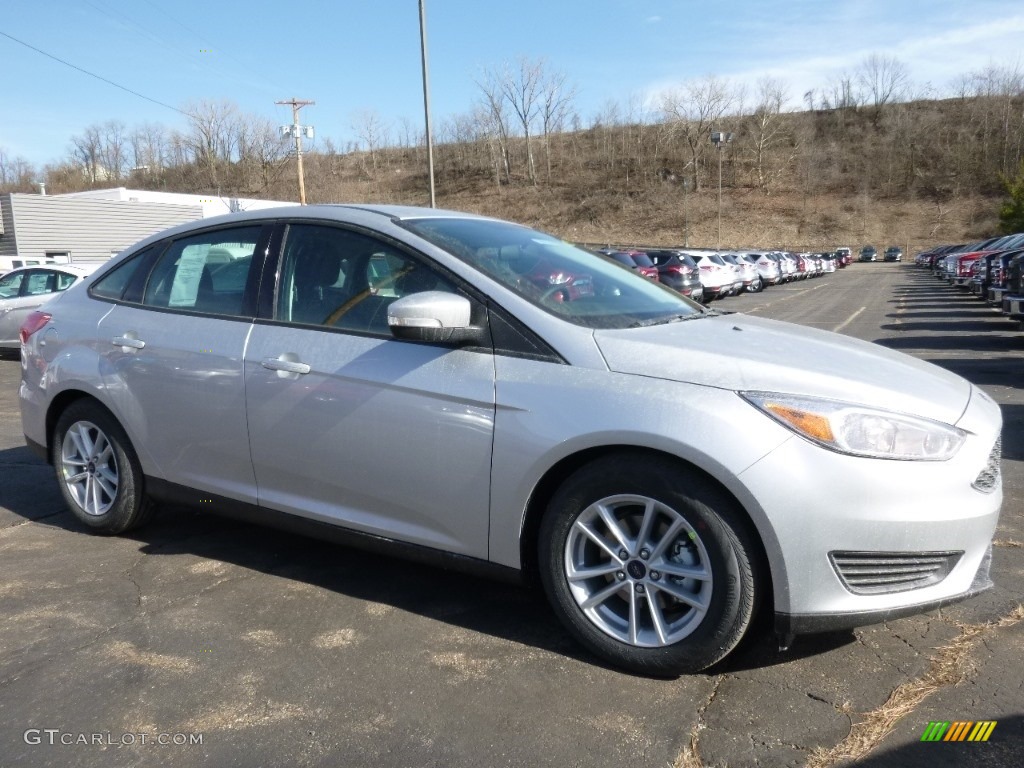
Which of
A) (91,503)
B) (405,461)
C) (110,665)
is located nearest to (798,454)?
(405,461)

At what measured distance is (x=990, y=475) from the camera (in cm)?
295

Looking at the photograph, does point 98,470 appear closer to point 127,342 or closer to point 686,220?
point 127,342

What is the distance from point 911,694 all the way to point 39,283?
1403 centimetres

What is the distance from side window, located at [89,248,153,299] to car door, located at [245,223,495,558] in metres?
1.12

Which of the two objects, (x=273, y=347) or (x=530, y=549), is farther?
(x=273, y=347)

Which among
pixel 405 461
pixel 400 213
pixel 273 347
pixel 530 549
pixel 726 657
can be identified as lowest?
pixel 726 657

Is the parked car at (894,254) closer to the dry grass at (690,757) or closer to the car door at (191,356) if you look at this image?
the car door at (191,356)

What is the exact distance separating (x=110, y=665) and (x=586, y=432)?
1.94 metres

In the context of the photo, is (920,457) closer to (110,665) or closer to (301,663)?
(301,663)

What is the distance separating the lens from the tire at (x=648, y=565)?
279cm

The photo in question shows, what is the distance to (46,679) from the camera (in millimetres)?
3035

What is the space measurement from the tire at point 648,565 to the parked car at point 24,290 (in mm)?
12254

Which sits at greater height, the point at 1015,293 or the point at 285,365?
the point at 285,365

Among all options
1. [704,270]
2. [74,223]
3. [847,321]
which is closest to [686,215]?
[704,270]
